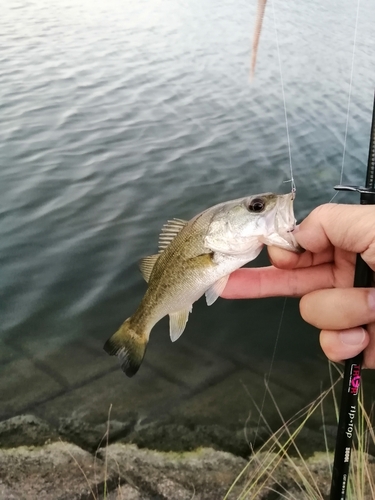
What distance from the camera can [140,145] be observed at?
7066 millimetres

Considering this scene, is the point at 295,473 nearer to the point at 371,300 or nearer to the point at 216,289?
the point at 216,289

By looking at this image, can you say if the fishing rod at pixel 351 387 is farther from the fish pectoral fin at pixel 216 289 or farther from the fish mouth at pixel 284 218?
the fish pectoral fin at pixel 216 289

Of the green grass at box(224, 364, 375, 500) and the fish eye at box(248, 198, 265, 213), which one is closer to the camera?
the fish eye at box(248, 198, 265, 213)

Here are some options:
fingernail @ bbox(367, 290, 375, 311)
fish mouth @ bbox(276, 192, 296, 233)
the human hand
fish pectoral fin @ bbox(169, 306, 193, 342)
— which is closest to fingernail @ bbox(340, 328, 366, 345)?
the human hand

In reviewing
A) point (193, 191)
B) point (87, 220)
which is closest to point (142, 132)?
point (193, 191)

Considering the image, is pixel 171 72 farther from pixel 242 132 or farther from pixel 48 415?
pixel 48 415

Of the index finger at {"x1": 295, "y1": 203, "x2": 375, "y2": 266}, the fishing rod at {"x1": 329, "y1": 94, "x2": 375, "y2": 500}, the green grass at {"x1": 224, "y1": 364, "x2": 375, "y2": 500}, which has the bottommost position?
the green grass at {"x1": 224, "y1": 364, "x2": 375, "y2": 500}

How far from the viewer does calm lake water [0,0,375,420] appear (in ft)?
14.0

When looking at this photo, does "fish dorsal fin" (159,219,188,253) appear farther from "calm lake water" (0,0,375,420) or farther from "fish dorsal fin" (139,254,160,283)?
"calm lake water" (0,0,375,420)

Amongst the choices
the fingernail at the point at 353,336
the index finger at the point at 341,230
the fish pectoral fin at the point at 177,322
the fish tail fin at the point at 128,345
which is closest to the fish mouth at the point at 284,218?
the index finger at the point at 341,230

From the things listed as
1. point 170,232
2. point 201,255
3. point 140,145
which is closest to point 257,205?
point 201,255

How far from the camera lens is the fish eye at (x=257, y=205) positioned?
179 centimetres

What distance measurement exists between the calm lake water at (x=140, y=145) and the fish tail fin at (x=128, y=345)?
198 centimetres

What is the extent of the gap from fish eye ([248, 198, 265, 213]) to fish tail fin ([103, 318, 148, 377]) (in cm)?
62
